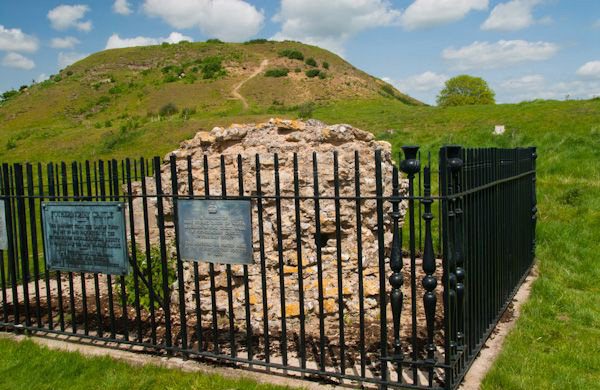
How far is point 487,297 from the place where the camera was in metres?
4.36

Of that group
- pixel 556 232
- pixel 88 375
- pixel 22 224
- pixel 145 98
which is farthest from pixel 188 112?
pixel 88 375

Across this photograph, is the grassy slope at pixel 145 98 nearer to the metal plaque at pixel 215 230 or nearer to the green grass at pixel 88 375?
the green grass at pixel 88 375

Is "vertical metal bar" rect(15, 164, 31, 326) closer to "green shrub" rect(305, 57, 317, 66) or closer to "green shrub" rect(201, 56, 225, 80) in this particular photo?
"green shrub" rect(201, 56, 225, 80)

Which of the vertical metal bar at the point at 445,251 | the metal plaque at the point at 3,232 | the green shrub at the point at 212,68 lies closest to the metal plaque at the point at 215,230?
the vertical metal bar at the point at 445,251

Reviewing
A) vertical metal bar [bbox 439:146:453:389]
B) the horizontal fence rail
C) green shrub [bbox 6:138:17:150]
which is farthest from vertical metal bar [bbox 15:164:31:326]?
green shrub [bbox 6:138:17:150]

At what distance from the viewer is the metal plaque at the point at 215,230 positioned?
3.85 metres

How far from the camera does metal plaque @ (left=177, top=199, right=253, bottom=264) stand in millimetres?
3846

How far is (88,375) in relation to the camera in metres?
4.02

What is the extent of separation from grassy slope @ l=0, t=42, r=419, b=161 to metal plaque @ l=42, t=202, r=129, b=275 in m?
20.5

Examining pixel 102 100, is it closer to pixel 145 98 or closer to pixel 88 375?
pixel 145 98

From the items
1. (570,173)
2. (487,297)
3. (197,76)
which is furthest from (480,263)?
(197,76)

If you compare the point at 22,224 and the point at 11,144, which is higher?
the point at 11,144

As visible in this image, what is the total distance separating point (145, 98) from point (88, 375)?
1801 inches

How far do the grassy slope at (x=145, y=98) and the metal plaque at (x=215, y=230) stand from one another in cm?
2137
